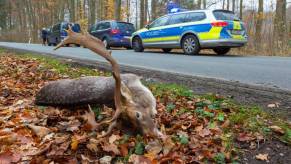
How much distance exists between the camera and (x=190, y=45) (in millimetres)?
14906

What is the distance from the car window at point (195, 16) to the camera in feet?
48.0

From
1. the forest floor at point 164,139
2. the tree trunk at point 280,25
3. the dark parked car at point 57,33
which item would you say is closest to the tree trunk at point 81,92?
the forest floor at point 164,139

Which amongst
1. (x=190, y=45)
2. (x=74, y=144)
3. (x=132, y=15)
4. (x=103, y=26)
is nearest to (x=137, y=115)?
(x=74, y=144)

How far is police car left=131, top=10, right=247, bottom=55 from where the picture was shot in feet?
45.9

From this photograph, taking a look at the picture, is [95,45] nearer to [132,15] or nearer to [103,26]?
[103,26]

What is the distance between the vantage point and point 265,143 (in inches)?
146

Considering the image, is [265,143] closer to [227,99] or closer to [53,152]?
[227,99]

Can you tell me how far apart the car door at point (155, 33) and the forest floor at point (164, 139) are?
11.6 meters

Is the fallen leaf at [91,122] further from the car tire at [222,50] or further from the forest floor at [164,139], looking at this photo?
the car tire at [222,50]

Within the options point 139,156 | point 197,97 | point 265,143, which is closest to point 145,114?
point 139,156

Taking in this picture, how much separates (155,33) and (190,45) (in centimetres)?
240

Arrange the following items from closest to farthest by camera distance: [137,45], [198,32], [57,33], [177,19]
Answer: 1. [198,32]
2. [177,19]
3. [137,45]
4. [57,33]

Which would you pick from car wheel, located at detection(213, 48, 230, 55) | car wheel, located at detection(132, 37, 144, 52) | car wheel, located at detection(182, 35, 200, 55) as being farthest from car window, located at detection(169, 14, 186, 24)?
car wheel, located at detection(132, 37, 144, 52)

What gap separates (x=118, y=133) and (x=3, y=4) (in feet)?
202
